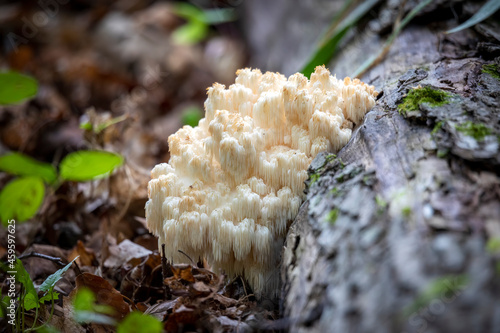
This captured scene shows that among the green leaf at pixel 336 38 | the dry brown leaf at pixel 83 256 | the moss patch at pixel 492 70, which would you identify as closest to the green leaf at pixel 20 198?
the dry brown leaf at pixel 83 256

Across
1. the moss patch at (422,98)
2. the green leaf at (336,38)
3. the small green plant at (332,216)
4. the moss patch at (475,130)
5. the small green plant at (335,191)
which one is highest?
the small green plant at (335,191)

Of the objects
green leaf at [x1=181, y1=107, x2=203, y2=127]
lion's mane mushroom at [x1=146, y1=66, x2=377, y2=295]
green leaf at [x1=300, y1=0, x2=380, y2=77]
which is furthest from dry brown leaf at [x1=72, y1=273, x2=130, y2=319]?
green leaf at [x1=181, y1=107, x2=203, y2=127]

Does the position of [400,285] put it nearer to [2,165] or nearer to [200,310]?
[200,310]

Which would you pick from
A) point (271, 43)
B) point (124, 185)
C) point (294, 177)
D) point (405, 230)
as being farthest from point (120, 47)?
point (405, 230)

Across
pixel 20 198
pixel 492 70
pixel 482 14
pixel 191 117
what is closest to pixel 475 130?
pixel 492 70

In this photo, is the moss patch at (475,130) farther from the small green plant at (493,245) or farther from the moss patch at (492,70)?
the moss patch at (492,70)

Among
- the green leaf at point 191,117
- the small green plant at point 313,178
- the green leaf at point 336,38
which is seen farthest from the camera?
the green leaf at point 191,117
